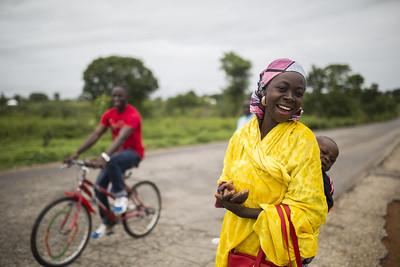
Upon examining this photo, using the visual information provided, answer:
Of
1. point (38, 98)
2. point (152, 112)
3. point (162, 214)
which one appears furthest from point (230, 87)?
point (162, 214)

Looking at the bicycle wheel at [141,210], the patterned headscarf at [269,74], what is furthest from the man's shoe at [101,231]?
the patterned headscarf at [269,74]

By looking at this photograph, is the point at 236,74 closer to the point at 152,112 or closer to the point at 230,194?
the point at 152,112

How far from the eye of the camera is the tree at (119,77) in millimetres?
31750

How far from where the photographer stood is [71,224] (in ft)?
11.5

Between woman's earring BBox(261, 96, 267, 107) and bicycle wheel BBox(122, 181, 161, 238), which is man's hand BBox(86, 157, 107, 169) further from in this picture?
woman's earring BBox(261, 96, 267, 107)

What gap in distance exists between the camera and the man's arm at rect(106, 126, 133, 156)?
12.2ft

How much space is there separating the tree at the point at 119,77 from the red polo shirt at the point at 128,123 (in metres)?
27.8

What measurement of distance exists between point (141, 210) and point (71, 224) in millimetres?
1111

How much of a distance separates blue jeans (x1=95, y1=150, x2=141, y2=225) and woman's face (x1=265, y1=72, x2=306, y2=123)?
2.67m

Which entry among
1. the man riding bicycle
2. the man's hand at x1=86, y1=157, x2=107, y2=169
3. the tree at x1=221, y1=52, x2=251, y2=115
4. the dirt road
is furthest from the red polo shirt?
the tree at x1=221, y1=52, x2=251, y2=115

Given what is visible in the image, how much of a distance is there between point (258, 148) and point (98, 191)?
A: 285cm

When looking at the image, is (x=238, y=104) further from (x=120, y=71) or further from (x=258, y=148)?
(x=258, y=148)

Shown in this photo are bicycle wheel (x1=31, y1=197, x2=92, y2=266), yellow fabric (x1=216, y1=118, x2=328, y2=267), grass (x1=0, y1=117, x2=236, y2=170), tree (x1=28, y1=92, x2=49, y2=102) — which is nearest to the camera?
yellow fabric (x1=216, y1=118, x2=328, y2=267)

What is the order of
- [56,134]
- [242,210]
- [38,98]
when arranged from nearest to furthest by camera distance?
[242,210], [56,134], [38,98]
